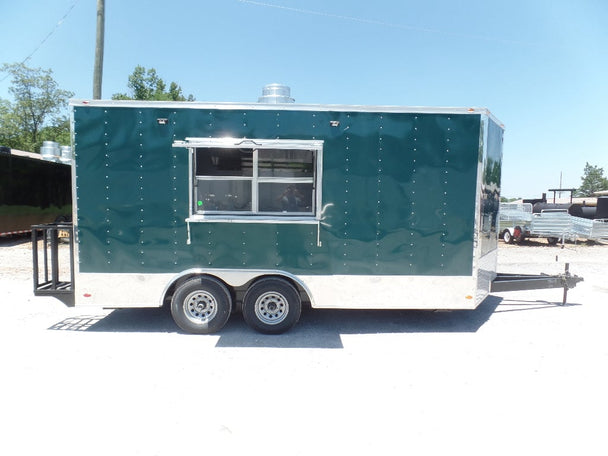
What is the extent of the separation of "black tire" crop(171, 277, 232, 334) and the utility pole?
26.2 feet

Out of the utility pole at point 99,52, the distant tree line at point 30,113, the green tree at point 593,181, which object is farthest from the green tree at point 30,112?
the green tree at point 593,181

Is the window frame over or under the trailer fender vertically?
over

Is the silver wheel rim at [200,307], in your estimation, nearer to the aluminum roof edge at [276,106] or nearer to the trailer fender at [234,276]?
the trailer fender at [234,276]

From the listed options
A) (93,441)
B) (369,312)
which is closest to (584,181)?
(369,312)

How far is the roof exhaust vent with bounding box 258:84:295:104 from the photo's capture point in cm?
545

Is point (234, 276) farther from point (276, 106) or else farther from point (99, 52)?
point (99, 52)

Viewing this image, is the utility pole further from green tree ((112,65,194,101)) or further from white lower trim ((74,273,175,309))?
green tree ((112,65,194,101))

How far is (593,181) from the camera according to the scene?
227 feet

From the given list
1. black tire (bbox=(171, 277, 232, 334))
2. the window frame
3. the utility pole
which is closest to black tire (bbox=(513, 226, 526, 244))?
the window frame

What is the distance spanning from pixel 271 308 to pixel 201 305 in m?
0.98

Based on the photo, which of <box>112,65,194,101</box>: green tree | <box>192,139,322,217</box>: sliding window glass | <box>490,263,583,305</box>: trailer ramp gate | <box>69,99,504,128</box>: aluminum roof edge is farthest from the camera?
<box>112,65,194,101</box>: green tree

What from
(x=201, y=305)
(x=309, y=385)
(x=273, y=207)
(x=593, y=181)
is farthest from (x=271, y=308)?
(x=593, y=181)

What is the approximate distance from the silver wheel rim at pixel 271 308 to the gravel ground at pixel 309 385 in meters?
0.25

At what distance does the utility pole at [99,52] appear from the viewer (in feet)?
33.6
